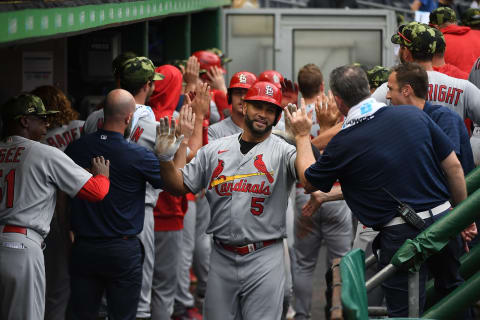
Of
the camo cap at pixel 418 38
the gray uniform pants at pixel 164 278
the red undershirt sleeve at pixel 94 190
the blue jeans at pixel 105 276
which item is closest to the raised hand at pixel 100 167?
the red undershirt sleeve at pixel 94 190

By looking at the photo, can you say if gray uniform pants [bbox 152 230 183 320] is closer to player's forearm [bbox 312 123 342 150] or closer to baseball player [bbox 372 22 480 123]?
player's forearm [bbox 312 123 342 150]

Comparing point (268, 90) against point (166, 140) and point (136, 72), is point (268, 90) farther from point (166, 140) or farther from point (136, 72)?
point (136, 72)

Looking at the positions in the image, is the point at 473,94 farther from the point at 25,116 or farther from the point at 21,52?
the point at 21,52

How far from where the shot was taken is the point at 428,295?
5809mm

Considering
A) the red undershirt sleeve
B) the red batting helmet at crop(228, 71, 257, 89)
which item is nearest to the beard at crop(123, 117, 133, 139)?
the red undershirt sleeve

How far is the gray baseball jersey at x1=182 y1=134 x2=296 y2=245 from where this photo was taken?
18.1ft

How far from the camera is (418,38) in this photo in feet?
20.9

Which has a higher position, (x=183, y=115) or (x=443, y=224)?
(x=183, y=115)

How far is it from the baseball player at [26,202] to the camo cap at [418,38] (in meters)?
2.46

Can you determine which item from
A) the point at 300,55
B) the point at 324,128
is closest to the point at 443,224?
the point at 324,128

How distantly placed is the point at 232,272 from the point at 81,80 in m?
3.96

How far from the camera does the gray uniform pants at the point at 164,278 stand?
24.2 feet

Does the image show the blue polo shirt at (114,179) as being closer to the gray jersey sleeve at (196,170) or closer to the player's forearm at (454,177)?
the gray jersey sleeve at (196,170)

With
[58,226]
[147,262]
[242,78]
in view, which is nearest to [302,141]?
[242,78]
